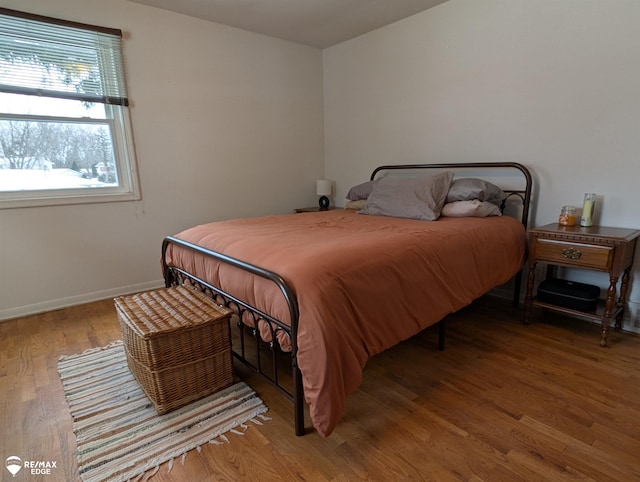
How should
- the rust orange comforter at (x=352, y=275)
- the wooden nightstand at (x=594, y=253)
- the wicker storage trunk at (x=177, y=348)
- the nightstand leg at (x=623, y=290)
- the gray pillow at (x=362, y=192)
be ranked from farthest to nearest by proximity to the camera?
the gray pillow at (x=362, y=192) < the nightstand leg at (x=623, y=290) < the wooden nightstand at (x=594, y=253) < the wicker storage trunk at (x=177, y=348) < the rust orange comforter at (x=352, y=275)

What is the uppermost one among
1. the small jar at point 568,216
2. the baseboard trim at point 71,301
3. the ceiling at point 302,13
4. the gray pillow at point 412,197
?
the ceiling at point 302,13

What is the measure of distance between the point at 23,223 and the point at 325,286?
2.66 m

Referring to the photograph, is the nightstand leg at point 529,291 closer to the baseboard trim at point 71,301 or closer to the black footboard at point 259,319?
the black footboard at point 259,319

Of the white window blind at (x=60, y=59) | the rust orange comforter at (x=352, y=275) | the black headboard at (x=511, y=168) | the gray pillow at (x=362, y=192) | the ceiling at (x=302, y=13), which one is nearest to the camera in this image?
the rust orange comforter at (x=352, y=275)

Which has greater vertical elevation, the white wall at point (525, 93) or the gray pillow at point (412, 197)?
the white wall at point (525, 93)

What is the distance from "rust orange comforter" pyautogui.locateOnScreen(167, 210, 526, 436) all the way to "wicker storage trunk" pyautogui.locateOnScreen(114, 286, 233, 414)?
22cm

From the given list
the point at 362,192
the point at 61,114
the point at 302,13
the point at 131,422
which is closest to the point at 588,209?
the point at 362,192

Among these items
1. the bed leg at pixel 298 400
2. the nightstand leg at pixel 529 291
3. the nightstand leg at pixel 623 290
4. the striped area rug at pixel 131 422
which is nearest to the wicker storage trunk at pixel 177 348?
the striped area rug at pixel 131 422

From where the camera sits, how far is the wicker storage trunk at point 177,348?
1534 millimetres

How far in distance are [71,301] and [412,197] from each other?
2943 mm

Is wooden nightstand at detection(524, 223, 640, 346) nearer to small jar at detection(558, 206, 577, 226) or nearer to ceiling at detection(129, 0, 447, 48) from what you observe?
small jar at detection(558, 206, 577, 226)

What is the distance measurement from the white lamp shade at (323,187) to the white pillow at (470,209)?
1720mm

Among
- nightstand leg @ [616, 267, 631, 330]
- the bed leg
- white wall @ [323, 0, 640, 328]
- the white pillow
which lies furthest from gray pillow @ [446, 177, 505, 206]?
the bed leg

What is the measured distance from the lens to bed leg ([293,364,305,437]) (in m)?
1.37
